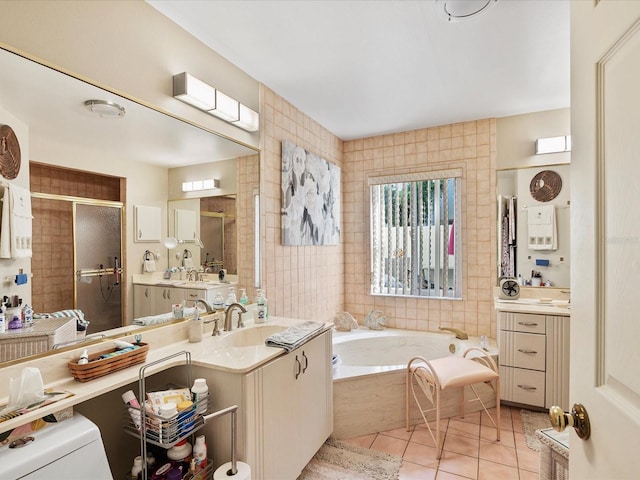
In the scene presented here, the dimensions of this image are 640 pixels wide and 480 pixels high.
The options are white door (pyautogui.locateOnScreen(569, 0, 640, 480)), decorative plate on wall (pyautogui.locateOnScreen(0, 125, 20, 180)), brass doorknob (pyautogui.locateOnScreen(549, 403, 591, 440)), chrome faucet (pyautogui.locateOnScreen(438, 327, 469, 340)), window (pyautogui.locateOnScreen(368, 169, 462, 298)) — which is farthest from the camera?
window (pyautogui.locateOnScreen(368, 169, 462, 298))

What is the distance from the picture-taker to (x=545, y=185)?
10.3 ft

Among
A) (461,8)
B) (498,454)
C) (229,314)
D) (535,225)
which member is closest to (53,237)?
(229,314)

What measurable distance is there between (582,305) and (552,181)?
9.51 ft

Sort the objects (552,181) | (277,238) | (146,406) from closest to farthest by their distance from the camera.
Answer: (146,406) → (277,238) → (552,181)

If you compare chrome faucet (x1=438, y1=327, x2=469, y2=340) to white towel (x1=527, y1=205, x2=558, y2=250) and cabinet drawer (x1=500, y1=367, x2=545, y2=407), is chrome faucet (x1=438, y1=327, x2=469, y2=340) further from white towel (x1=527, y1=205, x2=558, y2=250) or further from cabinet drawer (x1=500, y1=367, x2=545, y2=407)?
white towel (x1=527, y1=205, x2=558, y2=250)

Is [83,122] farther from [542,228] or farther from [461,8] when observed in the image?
[542,228]

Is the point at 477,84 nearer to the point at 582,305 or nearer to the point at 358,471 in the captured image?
the point at 582,305

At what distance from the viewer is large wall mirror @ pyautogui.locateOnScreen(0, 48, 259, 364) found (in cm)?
126

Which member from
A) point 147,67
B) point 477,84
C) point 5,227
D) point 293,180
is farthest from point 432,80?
point 5,227

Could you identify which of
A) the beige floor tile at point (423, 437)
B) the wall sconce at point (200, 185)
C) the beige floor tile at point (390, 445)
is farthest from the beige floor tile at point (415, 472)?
the wall sconce at point (200, 185)

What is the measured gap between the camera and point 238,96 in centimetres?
231

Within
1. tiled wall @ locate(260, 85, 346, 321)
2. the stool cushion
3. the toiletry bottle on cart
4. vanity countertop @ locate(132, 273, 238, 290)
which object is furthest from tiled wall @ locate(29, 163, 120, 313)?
the stool cushion

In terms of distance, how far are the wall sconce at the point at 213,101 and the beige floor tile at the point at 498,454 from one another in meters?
2.60

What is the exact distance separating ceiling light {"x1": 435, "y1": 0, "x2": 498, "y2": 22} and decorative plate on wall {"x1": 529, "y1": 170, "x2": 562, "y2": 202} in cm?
190
